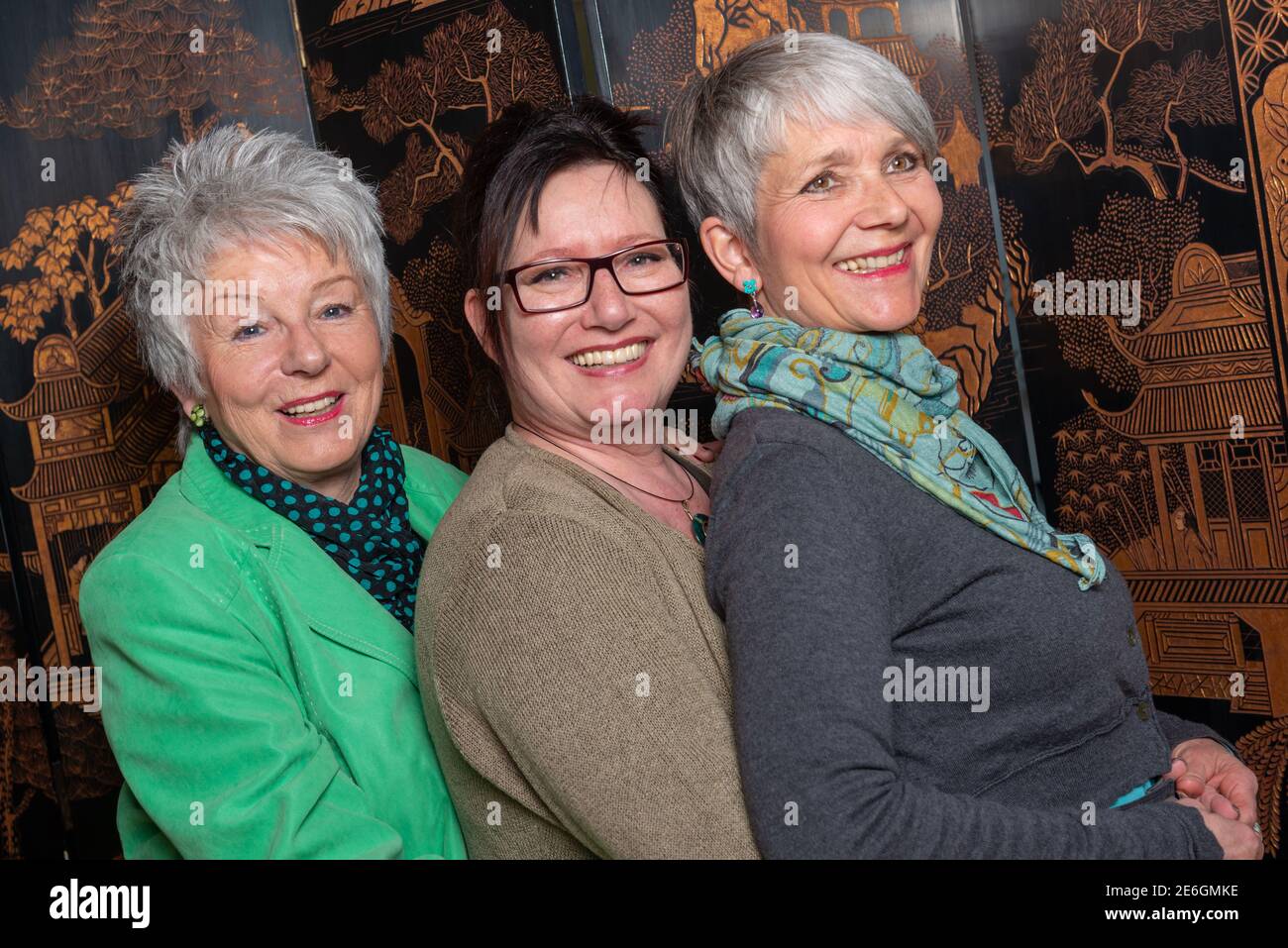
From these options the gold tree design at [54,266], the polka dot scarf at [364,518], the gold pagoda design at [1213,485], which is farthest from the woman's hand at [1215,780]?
the gold tree design at [54,266]

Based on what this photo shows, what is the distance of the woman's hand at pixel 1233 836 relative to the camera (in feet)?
4.76

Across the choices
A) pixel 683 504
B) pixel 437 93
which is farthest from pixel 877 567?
pixel 437 93

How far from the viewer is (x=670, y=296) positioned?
5.82 feet

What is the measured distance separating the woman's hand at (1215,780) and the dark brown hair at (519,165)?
43.1 inches

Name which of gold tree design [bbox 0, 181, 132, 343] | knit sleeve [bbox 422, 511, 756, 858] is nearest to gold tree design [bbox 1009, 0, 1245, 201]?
knit sleeve [bbox 422, 511, 756, 858]

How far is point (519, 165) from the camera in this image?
1700mm

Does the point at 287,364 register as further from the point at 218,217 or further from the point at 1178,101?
the point at 1178,101

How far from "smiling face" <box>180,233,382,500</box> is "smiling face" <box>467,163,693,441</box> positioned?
314 mm

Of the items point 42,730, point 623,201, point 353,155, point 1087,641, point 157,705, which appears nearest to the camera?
point 1087,641

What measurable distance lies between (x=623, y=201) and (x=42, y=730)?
5.06 feet

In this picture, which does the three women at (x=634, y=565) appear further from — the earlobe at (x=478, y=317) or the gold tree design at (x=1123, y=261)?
the gold tree design at (x=1123, y=261)

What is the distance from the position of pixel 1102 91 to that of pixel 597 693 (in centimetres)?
165
